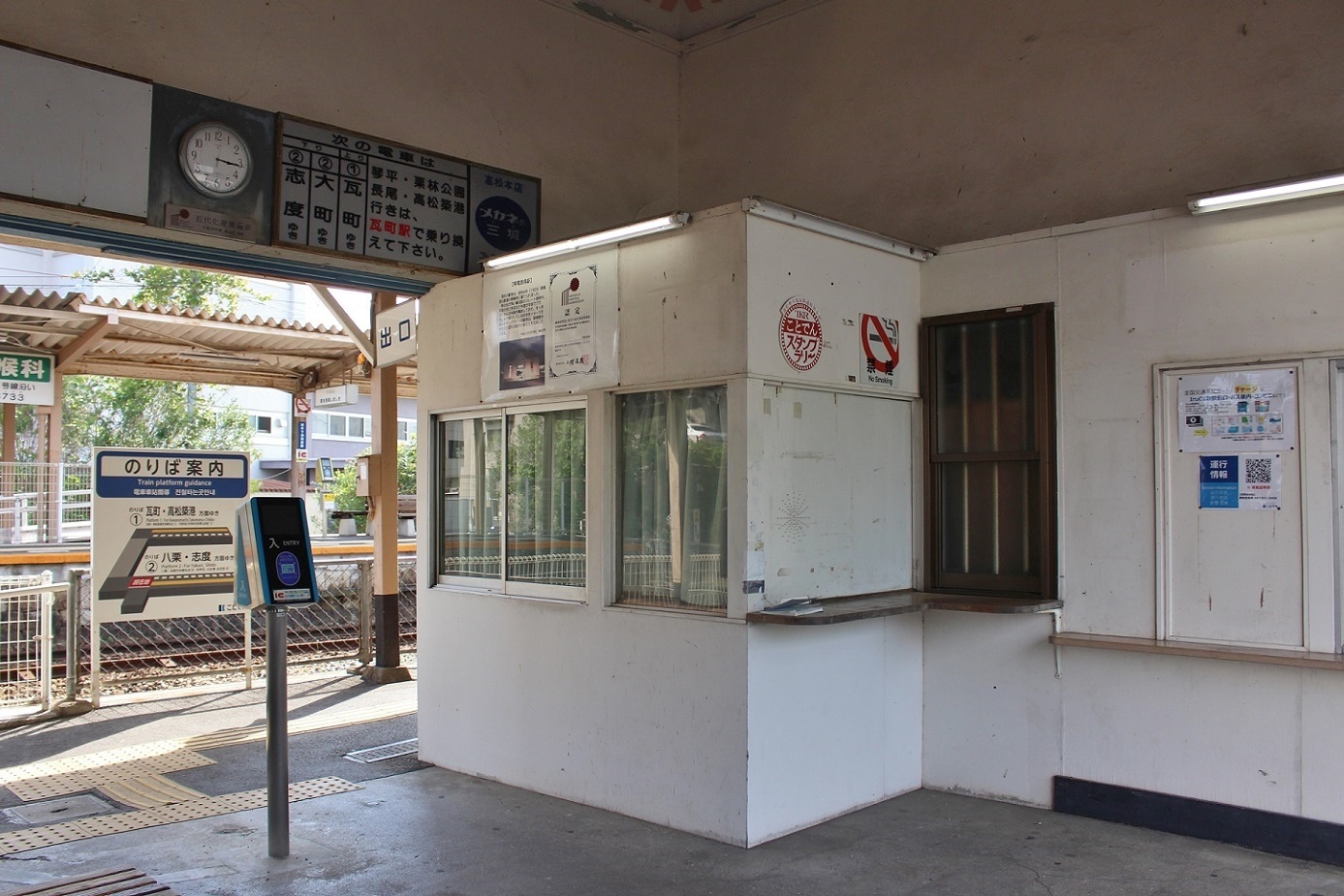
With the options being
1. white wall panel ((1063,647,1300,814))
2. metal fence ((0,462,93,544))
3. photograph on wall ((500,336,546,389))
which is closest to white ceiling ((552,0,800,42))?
photograph on wall ((500,336,546,389))

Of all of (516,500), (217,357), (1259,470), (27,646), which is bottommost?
(27,646)

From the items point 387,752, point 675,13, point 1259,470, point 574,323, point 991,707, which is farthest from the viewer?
point 675,13

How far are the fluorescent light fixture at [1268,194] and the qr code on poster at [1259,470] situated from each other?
114 cm

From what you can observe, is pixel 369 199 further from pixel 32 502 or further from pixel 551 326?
pixel 32 502

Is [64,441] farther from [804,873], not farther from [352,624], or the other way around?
[804,873]

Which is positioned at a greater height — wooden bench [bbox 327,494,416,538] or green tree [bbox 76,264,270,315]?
green tree [bbox 76,264,270,315]

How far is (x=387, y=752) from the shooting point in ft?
21.0

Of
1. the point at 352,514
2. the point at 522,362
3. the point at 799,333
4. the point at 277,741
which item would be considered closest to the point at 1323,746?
the point at 799,333

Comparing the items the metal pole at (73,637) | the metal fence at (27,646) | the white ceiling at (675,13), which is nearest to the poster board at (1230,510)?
the white ceiling at (675,13)

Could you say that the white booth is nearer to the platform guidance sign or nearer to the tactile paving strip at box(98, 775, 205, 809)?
the tactile paving strip at box(98, 775, 205, 809)

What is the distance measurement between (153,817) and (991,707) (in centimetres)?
427

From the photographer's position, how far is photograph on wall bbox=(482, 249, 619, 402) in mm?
5332

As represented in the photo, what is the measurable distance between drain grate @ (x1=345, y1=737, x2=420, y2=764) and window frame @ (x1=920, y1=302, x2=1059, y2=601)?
3.34 meters

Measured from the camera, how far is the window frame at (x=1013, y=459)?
5.20 m
